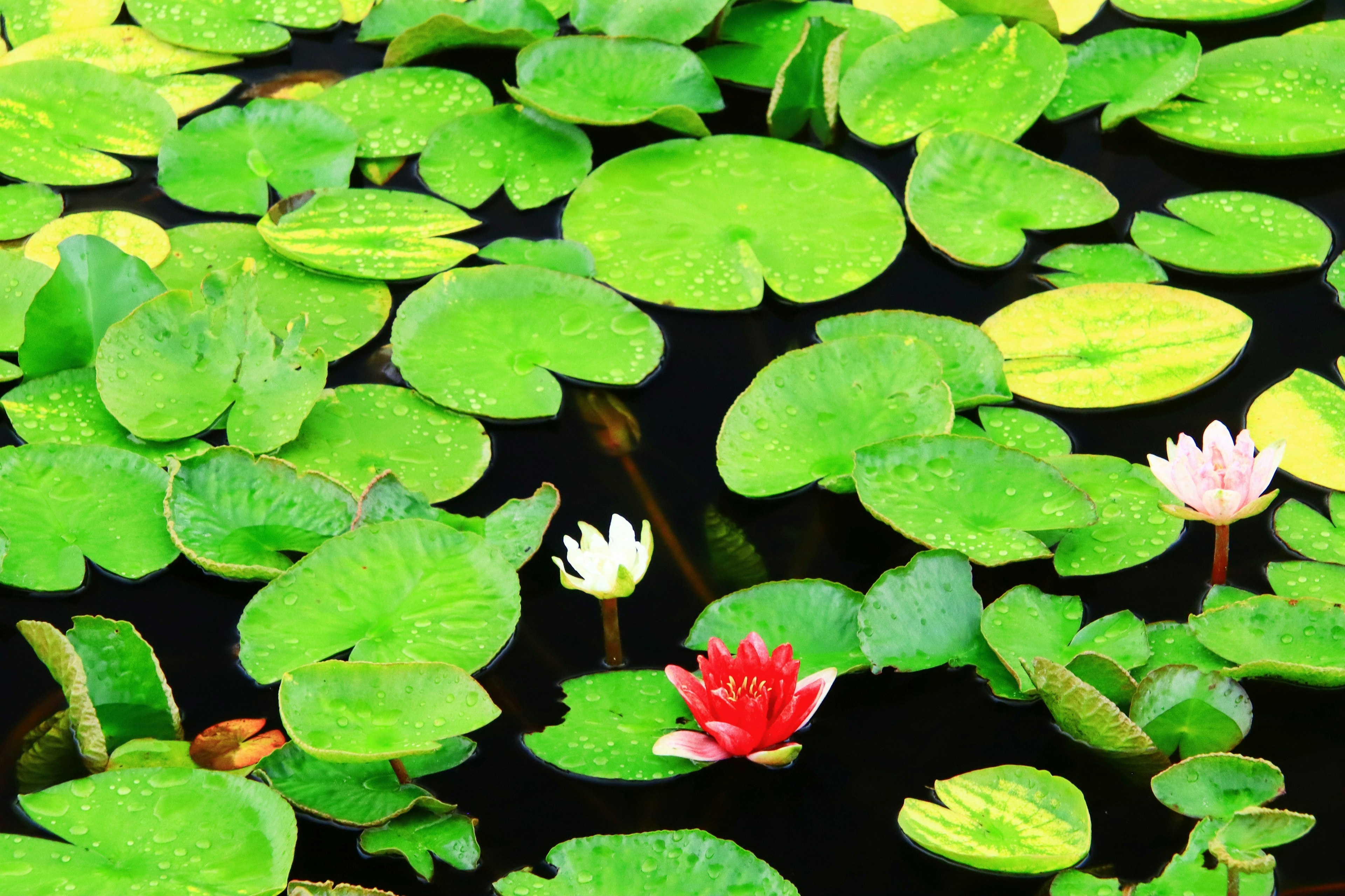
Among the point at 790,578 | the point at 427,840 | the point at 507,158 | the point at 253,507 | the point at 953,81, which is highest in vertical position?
the point at 953,81

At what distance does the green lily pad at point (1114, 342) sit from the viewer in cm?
224

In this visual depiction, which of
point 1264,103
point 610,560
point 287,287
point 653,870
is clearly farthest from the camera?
point 1264,103

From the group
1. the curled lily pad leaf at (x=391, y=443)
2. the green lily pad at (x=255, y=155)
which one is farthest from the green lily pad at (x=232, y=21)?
the curled lily pad leaf at (x=391, y=443)

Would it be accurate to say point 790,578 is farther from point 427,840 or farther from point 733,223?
point 733,223

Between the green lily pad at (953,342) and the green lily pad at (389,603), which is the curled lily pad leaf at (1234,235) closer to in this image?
the green lily pad at (953,342)

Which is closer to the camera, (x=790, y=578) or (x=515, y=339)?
(x=790, y=578)

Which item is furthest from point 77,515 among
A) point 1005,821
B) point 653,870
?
point 1005,821

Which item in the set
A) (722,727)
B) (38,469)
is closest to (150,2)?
(38,469)

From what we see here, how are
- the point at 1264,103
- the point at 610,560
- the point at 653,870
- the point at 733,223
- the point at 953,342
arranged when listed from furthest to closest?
the point at 1264,103 → the point at 733,223 → the point at 953,342 → the point at 610,560 → the point at 653,870

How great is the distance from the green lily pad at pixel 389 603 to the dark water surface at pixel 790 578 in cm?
7

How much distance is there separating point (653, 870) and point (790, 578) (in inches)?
23.3

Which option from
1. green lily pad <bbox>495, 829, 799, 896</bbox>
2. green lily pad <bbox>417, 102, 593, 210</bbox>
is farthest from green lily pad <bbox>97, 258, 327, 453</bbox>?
green lily pad <bbox>495, 829, 799, 896</bbox>

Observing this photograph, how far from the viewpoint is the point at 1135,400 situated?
2.21 meters

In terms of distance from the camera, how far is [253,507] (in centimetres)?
200
